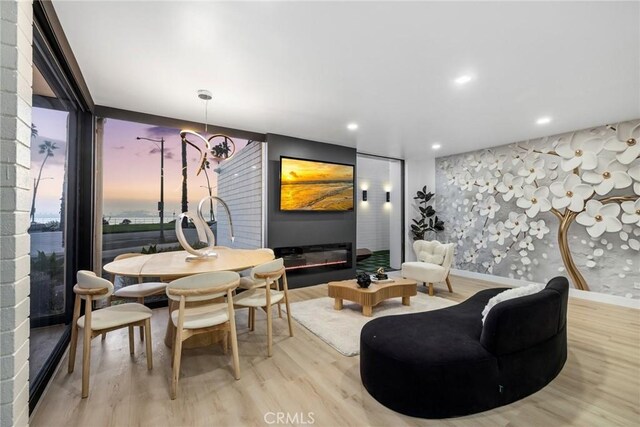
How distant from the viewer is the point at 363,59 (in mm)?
2408

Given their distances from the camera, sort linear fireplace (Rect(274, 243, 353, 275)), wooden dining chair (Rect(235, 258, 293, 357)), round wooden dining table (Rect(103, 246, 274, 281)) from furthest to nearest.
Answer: linear fireplace (Rect(274, 243, 353, 275)), wooden dining chair (Rect(235, 258, 293, 357)), round wooden dining table (Rect(103, 246, 274, 281))

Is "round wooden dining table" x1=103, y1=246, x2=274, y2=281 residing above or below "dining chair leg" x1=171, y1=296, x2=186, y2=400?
above

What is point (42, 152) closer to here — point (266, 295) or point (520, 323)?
point (266, 295)

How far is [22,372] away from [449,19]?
119 inches

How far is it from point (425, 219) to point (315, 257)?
298 cm

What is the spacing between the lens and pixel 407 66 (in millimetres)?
2520

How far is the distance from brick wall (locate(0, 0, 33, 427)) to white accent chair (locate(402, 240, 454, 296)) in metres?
4.30

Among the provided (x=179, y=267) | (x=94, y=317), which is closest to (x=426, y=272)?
(x=179, y=267)

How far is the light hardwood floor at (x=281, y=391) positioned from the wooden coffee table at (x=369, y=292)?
81 centimetres

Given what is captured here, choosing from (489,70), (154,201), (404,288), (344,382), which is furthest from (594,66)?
(154,201)

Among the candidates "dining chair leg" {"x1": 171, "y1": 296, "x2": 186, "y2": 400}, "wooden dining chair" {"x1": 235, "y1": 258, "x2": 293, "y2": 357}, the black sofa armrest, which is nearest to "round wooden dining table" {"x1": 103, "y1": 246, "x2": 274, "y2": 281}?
"wooden dining chair" {"x1": 235, "y1": 258, "x2": 293, "y2": 357}

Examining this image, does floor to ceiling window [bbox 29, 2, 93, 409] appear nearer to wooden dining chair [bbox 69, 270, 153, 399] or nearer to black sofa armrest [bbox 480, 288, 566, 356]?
wooden dining chair [bbox 69, 270, 153, 399]

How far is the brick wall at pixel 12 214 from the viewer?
44.1 inches

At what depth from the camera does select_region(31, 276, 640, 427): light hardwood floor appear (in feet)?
5.66
